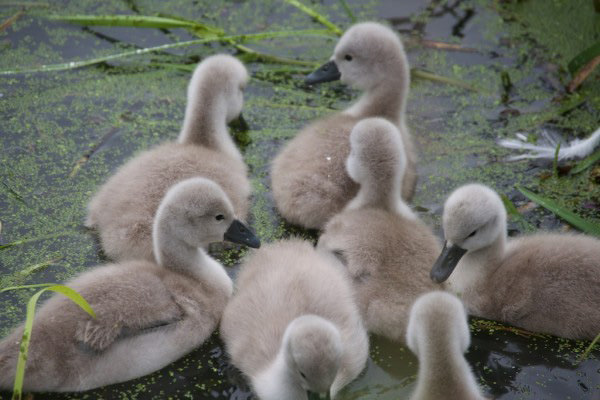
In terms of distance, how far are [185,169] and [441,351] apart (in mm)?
1899

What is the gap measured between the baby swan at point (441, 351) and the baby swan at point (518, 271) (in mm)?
718

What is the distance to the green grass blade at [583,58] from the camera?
18.7 ft

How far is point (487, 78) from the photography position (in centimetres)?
623

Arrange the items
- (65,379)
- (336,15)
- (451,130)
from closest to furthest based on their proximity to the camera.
→ (65,379), (451,130), (336,15)

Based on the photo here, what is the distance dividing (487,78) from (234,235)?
2782mm

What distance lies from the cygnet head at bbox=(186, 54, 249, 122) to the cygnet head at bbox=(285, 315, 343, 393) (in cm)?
214

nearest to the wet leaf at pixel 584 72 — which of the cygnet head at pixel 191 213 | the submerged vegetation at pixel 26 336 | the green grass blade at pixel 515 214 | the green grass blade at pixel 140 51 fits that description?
the green grass blade at pixel 515 214

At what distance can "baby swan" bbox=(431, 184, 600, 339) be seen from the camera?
3926 mm

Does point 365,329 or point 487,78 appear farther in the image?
point 487,78

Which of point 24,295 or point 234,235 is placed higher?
point 234,235

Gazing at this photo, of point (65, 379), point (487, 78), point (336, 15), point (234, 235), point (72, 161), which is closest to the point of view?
point (65, 379)

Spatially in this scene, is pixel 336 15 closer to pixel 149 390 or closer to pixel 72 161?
pixel 72 161

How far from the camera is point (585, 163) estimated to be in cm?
509

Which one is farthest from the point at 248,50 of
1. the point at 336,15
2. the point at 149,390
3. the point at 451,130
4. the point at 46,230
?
the point at 149,390
